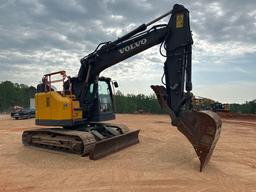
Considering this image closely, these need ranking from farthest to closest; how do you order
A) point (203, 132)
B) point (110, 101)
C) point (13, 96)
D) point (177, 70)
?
point (13, 96) < point (110, 101) < point (177, 70) < point (203, 132)

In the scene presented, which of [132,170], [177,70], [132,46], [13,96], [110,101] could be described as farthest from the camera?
[13,96]

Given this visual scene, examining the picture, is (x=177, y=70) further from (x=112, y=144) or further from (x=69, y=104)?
(x=69, y=104)

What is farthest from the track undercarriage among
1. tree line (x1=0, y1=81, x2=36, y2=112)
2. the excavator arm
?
tree line (x1=0, y1=81, x2=36, y2=112)

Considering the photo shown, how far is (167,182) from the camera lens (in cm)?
644

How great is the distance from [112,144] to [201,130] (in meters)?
3.28

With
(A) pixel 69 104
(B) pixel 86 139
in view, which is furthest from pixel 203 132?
(A) pixel 69 104

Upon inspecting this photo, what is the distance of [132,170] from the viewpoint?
7453mm

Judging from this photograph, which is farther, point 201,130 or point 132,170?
point 132,170

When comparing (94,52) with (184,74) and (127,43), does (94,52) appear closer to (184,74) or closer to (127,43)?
(127,43)

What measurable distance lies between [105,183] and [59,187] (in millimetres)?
925

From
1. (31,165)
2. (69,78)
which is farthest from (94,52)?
(31,165)

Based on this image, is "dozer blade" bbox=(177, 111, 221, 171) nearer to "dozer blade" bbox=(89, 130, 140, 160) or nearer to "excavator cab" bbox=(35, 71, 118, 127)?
"dozer blade" bbox=(89, 130, 140, 160)

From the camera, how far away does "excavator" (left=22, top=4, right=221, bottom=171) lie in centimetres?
770

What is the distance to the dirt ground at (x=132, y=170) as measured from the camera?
6.21m
